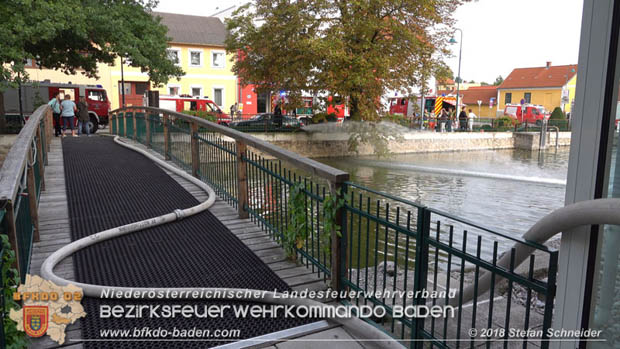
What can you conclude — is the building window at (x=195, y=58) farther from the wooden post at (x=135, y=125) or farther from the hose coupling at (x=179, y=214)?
the hose coupling at (x=179, y=214)

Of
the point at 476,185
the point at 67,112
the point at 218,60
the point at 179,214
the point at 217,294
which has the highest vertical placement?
the point at 218,60

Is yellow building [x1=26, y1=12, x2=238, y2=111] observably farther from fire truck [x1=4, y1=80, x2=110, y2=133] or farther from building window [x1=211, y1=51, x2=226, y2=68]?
fire truck [x1=4, y1=80, x2=110, y2=133]

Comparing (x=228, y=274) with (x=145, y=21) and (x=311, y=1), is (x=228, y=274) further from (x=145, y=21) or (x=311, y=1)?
(x=311, y=1)

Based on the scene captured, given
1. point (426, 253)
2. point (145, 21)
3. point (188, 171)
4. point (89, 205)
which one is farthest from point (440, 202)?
point (145, 21)

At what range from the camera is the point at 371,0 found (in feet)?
71.2

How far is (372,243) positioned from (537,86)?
6449 centimetres

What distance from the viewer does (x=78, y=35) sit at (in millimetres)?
17766

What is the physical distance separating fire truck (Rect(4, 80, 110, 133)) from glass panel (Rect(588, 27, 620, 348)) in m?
24.6

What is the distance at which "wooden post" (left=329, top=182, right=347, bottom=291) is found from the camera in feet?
12.2

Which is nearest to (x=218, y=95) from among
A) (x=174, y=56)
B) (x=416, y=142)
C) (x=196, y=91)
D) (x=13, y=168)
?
(x=196, y=91)

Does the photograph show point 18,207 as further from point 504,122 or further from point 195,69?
point 195,69

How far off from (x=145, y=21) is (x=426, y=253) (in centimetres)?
2015

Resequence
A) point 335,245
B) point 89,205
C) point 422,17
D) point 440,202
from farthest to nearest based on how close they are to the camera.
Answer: point 422,17
point 440,202
point 89,205
point 335,245

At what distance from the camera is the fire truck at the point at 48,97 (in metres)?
24.0
